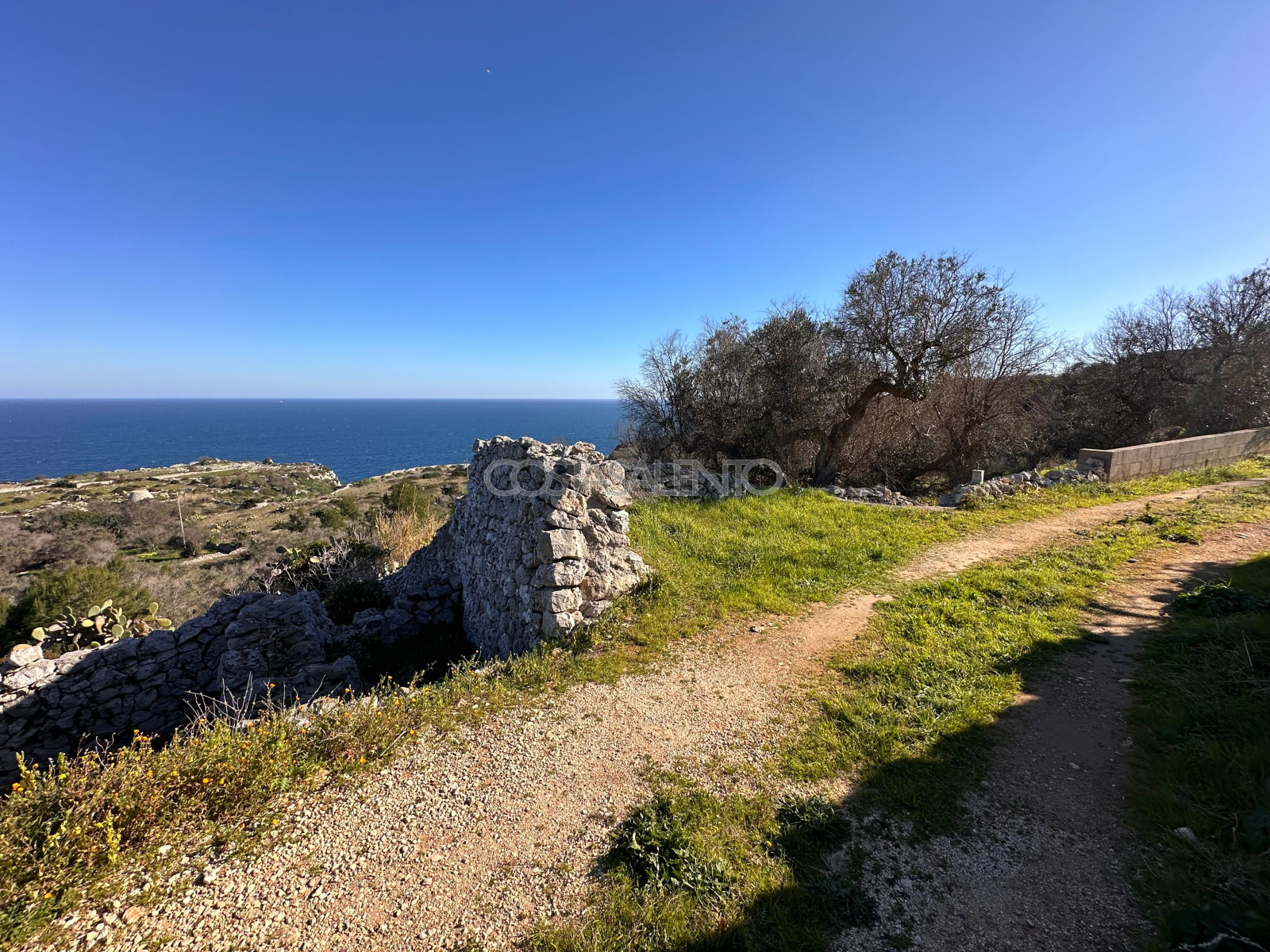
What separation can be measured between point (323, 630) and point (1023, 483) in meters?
17.7

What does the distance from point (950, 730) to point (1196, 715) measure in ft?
6.83

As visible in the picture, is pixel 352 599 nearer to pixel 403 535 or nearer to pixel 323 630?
pixel 323 630

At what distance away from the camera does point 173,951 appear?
280 centimetres

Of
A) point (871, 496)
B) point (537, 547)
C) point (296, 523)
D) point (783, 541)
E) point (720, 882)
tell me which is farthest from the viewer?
point (296, 523)

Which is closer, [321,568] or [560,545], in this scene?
[560,545]

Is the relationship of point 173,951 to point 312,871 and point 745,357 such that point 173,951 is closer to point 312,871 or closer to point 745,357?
point 312,871

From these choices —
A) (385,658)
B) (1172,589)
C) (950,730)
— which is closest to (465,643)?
(385,658)

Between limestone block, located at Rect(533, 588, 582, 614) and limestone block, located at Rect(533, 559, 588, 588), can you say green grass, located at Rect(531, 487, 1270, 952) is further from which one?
limestone block, located at Rect(533, 559, 588, 588)

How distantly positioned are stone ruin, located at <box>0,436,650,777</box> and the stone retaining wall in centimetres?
1441

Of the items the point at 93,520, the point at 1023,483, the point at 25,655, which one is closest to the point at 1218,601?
the point at 1023,483

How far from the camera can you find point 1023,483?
13.5m

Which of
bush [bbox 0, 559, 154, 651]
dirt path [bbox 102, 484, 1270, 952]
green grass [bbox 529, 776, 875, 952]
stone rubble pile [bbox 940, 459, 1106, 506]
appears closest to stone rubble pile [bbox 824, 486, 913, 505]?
stone rubble pile [bbox 940, 459, 1106, 506]

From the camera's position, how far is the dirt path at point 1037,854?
2961mm

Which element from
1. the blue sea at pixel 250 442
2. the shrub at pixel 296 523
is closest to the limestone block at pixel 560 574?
the shrub at pixel 296 523
